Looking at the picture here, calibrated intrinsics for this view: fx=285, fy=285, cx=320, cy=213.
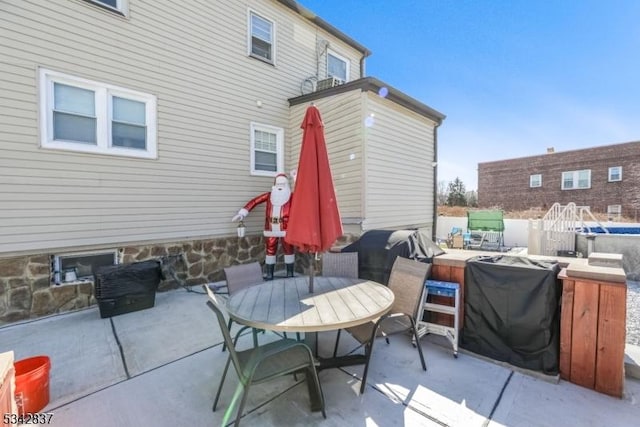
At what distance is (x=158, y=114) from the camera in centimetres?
516

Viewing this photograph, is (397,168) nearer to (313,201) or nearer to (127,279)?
(313,201)

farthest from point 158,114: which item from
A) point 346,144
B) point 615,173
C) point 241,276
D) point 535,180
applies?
point 615,173

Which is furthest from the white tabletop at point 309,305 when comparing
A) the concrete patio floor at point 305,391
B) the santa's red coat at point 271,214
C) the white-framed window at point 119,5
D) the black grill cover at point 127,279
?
the white-framed window at point 119,5

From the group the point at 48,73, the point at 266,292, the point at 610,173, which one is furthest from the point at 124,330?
the point at 610,173

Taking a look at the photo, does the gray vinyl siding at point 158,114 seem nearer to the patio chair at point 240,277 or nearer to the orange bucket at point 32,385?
the orange bucket at point 32,385

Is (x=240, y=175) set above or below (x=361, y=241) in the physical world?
above

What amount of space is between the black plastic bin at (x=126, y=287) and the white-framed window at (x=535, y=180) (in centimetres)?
2300

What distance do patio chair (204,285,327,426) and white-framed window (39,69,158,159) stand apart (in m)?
4.06

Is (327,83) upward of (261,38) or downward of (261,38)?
downward

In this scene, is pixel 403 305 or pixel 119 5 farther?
pixel 119 5

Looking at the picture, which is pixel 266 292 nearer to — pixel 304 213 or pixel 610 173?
pixel 304 213

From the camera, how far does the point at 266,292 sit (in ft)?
8.88

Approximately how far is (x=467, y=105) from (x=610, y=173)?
10.4 meters

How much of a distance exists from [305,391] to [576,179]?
22687mm
